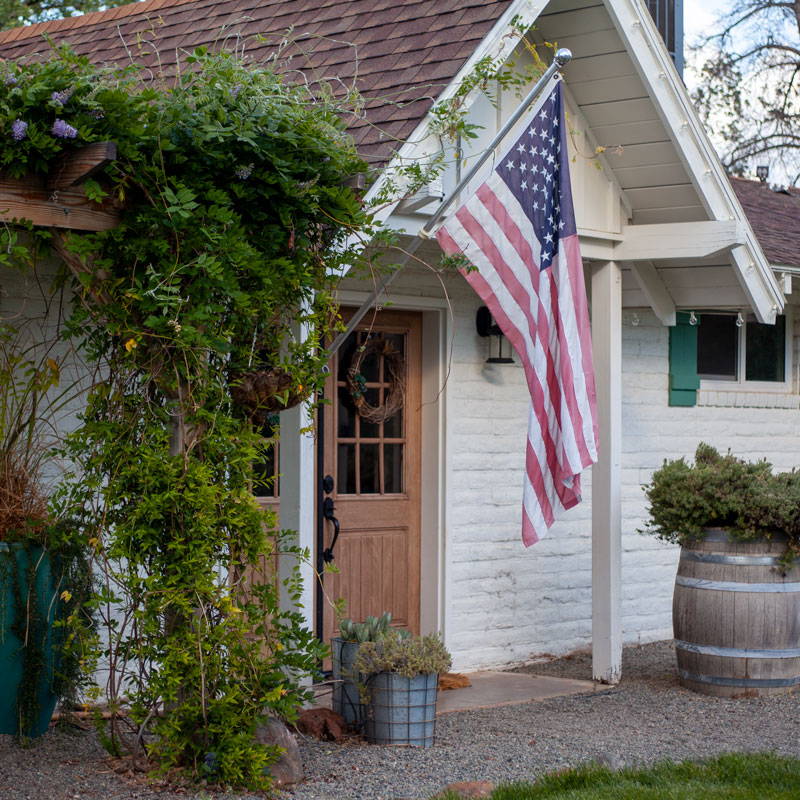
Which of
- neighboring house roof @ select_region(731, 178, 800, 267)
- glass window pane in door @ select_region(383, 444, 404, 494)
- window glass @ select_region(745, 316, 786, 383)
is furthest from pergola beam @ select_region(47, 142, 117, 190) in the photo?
window glass @ select_region(745, 316, 786, 383)

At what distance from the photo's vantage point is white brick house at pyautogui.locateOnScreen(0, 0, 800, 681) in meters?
7.05

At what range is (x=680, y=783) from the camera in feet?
17.4

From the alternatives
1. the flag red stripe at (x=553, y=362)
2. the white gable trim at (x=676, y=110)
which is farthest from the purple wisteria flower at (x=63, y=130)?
the flag red stripe at (x=553, y=362)

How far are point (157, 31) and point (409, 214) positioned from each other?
2.68 meters

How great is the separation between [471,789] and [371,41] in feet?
12.4

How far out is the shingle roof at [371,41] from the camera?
20.0 ft

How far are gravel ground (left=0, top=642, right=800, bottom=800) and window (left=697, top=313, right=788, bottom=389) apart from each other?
118 inches

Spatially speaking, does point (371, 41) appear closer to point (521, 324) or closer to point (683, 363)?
point (521, 324)

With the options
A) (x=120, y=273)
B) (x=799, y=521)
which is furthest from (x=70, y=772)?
(x=799, y=521)

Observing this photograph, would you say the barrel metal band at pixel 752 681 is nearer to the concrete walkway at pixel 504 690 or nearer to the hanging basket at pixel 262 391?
the concrete walkway at pixel 504 690

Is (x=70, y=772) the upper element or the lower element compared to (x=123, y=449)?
lower

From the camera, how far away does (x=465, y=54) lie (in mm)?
6172

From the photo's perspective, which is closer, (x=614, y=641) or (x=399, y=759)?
(x=399, y=759)

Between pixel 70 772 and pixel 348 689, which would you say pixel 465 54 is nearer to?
pixel 348 689
